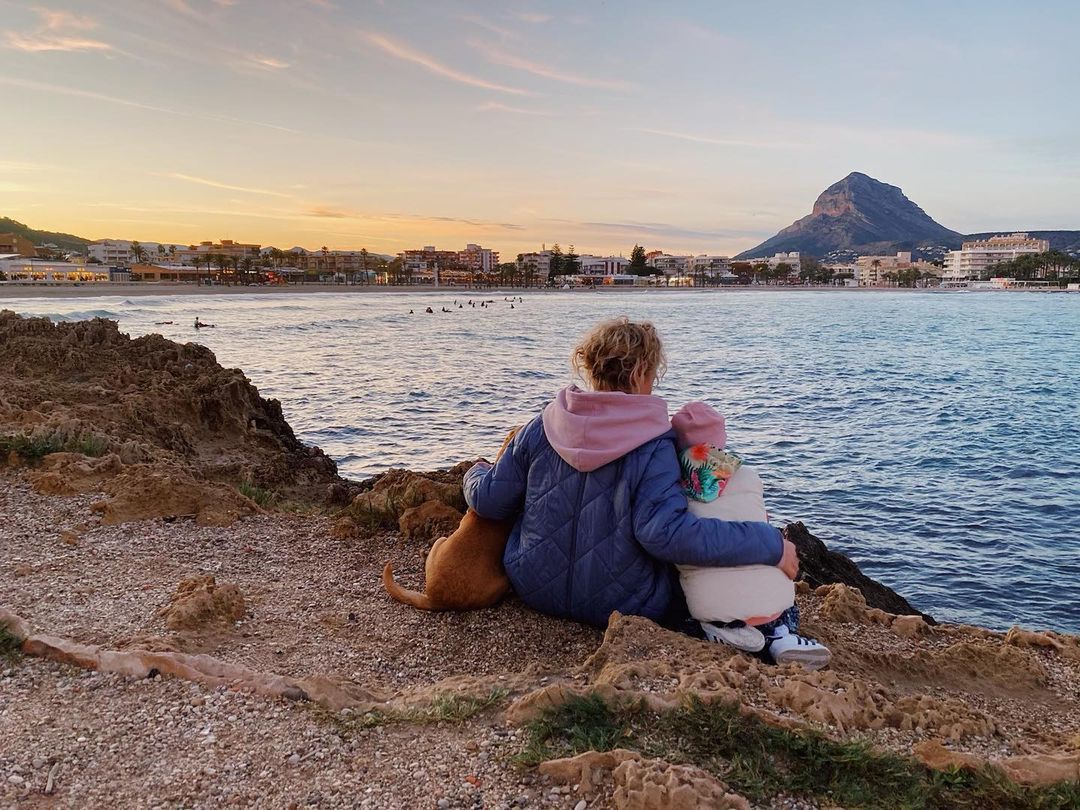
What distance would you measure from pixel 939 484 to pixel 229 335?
3727 centimetres

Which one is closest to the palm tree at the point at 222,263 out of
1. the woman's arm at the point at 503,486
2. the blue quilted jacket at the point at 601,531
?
the woman's arm at the point at 503,486

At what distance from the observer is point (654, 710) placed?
10.0ft

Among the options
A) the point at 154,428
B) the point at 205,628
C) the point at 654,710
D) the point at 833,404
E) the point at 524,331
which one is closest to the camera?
the point at 654,710

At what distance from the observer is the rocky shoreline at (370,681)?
2.73m

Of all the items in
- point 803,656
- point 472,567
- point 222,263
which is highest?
point 222,263

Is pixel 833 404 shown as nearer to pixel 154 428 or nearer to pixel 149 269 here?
pixel 154 428

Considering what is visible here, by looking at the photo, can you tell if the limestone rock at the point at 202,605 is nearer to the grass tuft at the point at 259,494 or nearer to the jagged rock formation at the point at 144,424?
the jagged rock formation at the point at 144,424

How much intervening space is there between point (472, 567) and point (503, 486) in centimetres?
62

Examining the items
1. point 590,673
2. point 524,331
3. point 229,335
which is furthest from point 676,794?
point 524,331

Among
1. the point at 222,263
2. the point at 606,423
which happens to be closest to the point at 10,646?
the point at 606,423

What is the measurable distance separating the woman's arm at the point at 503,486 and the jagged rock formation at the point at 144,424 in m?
3.06

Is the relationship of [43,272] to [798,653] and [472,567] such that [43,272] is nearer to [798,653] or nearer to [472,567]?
[472,567]

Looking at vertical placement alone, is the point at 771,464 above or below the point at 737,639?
below

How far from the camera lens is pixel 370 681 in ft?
12.4
